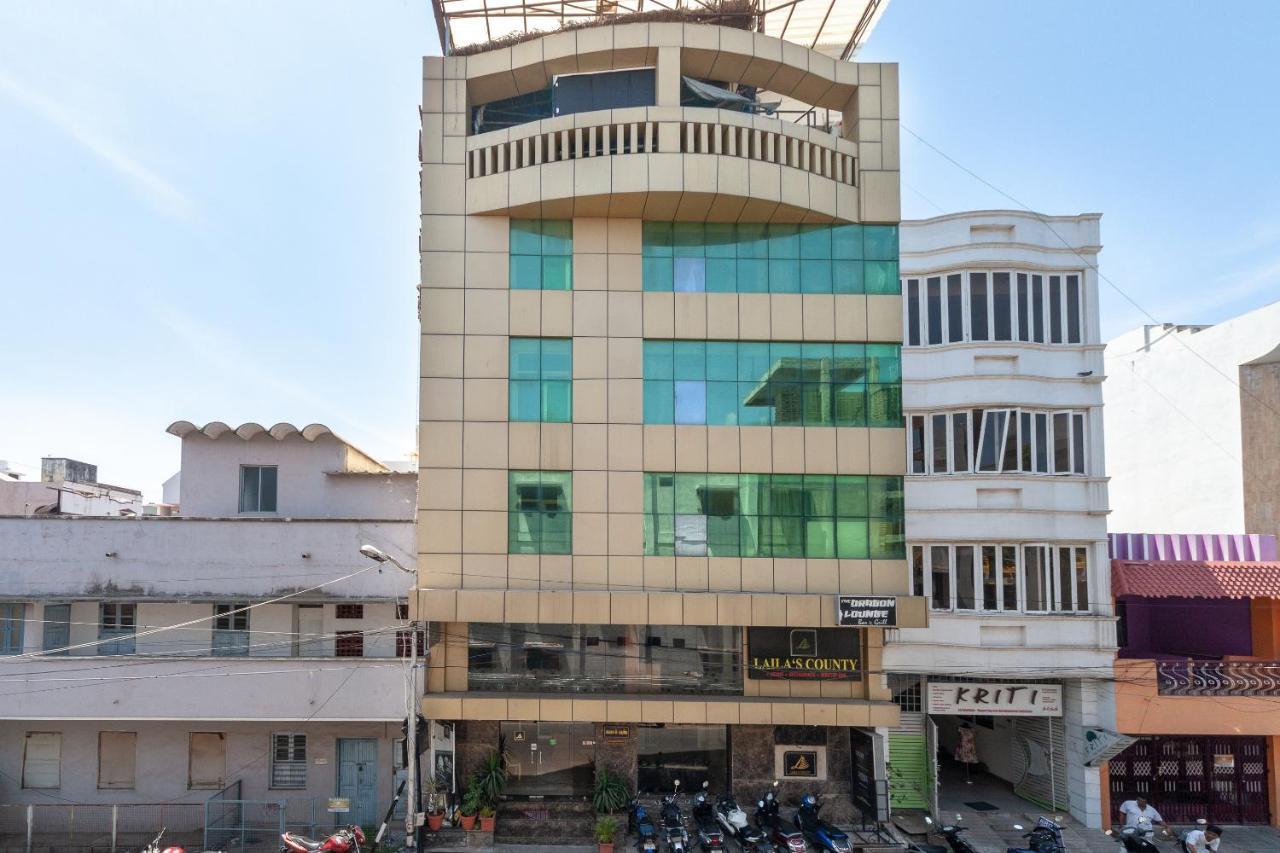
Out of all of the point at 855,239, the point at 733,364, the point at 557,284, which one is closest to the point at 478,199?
the point at 557,284

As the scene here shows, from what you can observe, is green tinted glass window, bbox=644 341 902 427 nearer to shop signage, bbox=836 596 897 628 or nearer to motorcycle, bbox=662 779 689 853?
shop signage, bbox=836 596 897 628

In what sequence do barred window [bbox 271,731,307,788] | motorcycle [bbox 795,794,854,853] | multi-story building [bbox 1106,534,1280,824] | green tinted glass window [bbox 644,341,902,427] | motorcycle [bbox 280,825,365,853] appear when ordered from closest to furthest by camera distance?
1. motorcycle [bbox 280,825,365,853]
2. motorcycle [bbox 795,794,854,853]
3. multi-story building [bbox 1106,534,1280,824]
4. green tinted glass window [bbox 644,341,902,427]
5. barred window [bbox 271,731,307,788]

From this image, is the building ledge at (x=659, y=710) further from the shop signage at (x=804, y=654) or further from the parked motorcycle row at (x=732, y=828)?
the parked motorcycle row at (x=732, y=828)

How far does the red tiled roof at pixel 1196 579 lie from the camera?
2097cm

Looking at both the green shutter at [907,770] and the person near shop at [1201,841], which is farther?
the green shutter at [907,770]

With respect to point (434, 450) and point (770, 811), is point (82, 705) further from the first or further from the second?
point (770, 811)

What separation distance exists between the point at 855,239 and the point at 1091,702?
14.4 meters

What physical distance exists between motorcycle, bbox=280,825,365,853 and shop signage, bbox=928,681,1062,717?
1554 cm

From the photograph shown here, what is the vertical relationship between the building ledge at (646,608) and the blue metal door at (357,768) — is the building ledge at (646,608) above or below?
above

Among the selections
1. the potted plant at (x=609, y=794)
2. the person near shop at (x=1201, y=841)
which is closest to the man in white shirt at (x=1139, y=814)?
the person near shop at (x=1201, y=841)

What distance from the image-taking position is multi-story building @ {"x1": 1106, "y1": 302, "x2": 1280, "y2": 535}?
79.3ft

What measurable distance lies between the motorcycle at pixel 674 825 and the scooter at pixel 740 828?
1.05 m

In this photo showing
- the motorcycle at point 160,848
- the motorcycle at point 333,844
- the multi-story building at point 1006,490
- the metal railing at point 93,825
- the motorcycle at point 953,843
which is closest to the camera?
the motorcycle at point 160,848

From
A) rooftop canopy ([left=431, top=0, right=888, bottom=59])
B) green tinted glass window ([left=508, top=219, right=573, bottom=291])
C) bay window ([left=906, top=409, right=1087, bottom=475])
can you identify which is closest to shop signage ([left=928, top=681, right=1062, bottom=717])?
bay window ([left=906, top=409, right=1087, bottom=475])
